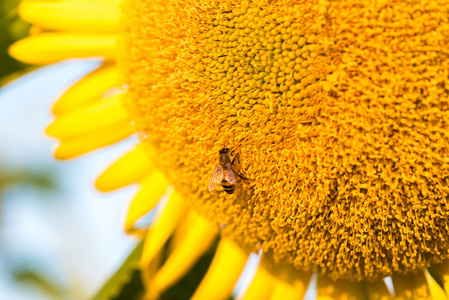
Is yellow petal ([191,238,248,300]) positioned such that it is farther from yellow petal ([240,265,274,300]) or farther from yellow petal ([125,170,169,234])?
yellow petal ([125,170,169,234])

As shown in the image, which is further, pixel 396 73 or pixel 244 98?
pixel 244 98

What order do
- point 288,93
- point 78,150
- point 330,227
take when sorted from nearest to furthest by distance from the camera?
point 288,93 → point 330,227 → point 78,150

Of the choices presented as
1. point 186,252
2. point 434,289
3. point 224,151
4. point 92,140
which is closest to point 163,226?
point 186,252

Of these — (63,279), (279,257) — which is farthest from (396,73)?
(63,279)

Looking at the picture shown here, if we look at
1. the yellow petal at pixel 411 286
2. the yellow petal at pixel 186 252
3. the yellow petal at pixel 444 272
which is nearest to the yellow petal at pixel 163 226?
the yellow petal at pixel 186 252

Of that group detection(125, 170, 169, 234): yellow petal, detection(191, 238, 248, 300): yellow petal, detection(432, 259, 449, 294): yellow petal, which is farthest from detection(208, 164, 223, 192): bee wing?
detection(432, 259, 449, 294): yellow petal

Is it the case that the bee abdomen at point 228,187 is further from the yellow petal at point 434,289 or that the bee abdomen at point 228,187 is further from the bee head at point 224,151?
the yellow petal at point 434,289

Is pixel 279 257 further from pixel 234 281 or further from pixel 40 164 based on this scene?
pixel 40 164
